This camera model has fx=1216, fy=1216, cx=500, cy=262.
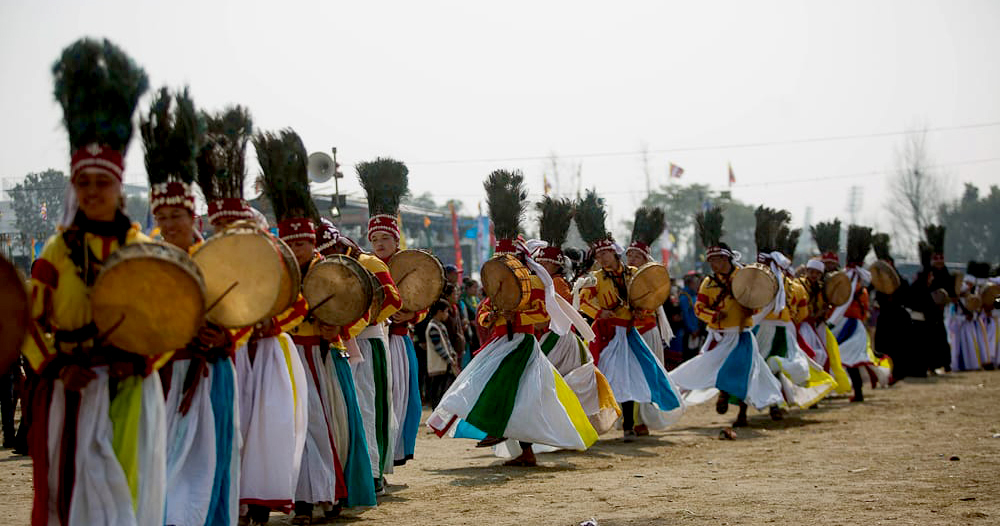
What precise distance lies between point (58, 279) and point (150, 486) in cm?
95

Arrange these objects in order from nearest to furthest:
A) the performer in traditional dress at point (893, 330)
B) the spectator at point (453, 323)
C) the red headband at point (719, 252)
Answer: the red headband at point (719, 252)
the spectator at point (453, 323)
the performer in traditional dress at point (893, 330)

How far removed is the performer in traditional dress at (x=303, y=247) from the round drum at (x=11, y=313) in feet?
10.8

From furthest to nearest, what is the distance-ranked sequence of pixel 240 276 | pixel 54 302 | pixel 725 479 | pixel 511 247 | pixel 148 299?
1. pixel 511 247
2. pixel 725 479
3. pixel 240 276
4. pixel 54 302
5. pixel 148 299

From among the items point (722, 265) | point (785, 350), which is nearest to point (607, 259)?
point (722, 265)

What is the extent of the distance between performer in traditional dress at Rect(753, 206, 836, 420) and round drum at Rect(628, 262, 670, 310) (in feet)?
6.04

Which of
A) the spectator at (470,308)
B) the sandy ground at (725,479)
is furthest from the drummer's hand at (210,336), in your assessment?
the spectator at (470,308)

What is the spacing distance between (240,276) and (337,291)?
5.69 ft

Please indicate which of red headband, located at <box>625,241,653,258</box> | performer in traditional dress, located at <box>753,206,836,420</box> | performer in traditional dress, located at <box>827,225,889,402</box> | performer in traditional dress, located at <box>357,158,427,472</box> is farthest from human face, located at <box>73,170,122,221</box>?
performer in traditional dress, located at <box>827,225,889,402</box>

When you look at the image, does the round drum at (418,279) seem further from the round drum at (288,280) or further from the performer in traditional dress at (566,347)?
the round drum at (288,280)

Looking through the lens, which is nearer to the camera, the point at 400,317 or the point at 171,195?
the point at 171,195

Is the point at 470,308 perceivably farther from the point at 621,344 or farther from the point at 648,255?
the point at 621,344

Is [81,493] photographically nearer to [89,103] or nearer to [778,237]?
[89,103]

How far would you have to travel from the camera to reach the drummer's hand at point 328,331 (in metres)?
7.55

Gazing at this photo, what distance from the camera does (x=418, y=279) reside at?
9.39m
